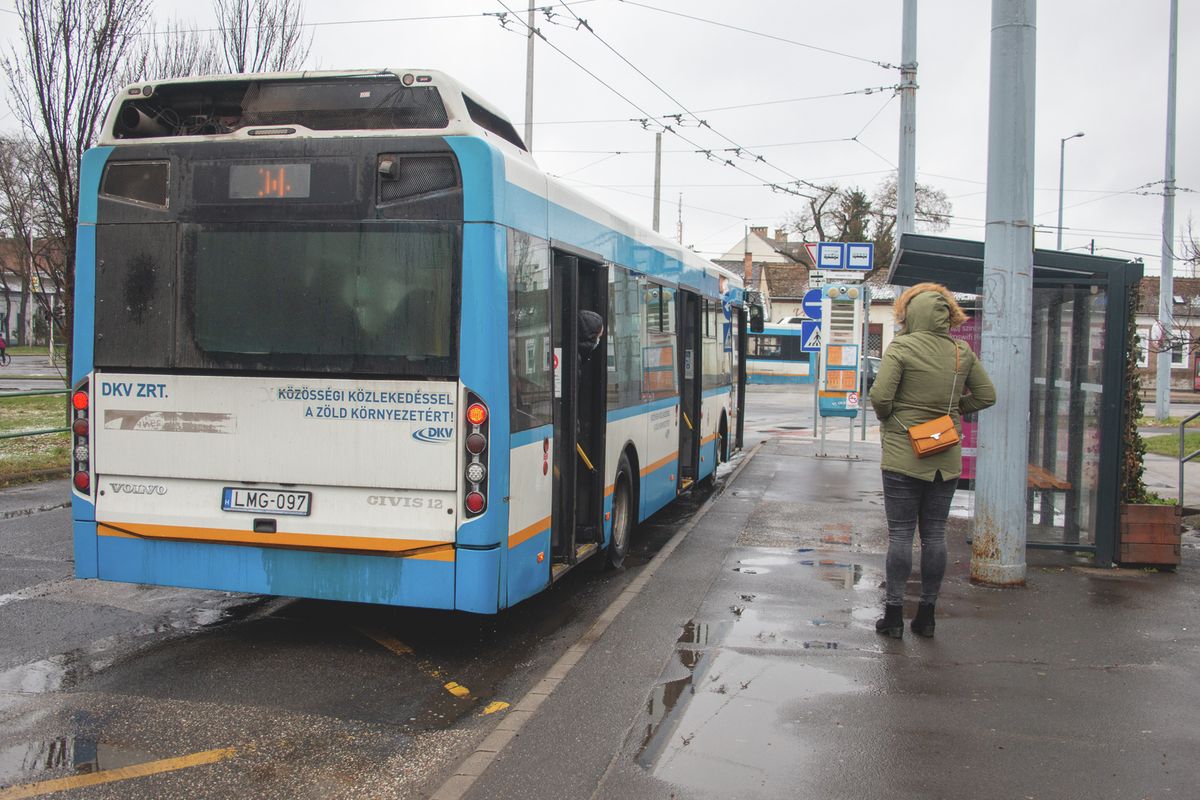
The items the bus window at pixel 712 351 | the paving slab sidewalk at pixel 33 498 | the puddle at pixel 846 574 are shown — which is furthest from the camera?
the bus window at pixel 712 351

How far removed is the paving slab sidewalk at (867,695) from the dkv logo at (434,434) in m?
1.43

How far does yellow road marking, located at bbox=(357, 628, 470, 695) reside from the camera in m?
5.76

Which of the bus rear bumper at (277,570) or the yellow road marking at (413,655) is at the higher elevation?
the bus rear bumper at (277,570)

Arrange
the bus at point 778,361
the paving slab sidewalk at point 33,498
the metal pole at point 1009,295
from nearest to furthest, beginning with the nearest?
1. the metal pole at point 1009,295
2. the paving slab sidewalk at point 33,498
3. the bus at point 778,361

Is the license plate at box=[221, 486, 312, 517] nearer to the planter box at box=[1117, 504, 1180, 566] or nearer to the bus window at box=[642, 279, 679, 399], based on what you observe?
the bus window at box=[642, 279, 679, 399]

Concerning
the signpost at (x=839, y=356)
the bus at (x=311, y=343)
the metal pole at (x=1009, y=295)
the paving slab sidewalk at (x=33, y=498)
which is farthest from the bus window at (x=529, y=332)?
the signpost at (x=839, y=356)

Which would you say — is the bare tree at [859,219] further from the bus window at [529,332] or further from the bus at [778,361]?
the bus window at [529,332]

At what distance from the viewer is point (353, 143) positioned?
5941 mm

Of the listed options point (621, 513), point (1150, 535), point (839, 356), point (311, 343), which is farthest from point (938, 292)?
point (839, 356)

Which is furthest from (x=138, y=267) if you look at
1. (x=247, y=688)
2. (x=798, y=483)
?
(x=798, y=483)

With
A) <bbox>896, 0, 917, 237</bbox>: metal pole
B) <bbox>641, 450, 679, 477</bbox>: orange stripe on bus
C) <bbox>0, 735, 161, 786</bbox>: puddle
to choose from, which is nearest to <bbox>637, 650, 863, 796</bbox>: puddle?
<bbox>0, 735, 161, 786</bbox>: puddle

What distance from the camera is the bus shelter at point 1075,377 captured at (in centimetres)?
842

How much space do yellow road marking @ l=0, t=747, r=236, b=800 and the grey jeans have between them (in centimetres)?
391

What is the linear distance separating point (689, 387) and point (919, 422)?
570 centimetres
